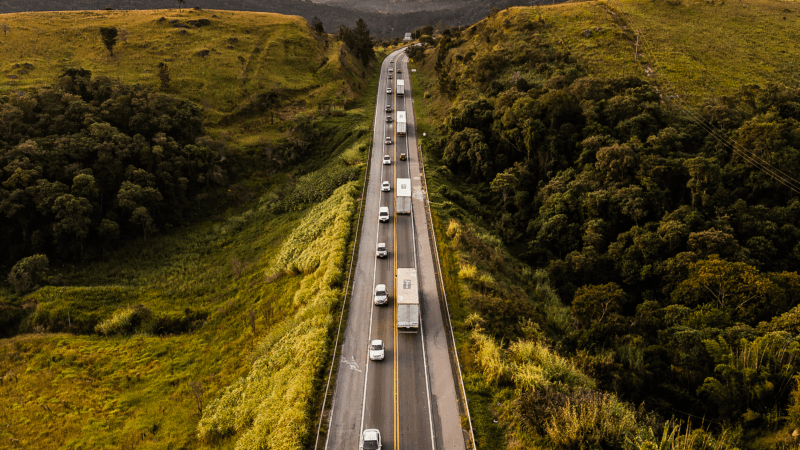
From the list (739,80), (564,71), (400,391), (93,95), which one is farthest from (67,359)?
(739,80)

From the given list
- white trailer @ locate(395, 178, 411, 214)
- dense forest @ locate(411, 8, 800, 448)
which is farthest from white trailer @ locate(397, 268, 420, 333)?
white trailer @ locate(395, 178, 411, 214)

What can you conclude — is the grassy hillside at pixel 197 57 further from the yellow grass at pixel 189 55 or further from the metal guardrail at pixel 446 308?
the metal guardrail at pixel 446 308

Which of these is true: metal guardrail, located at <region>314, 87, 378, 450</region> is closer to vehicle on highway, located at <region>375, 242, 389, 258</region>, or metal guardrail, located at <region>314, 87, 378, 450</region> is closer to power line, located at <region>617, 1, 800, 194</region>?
vehicle on highway, located at <region>375, 242, 389, 258</region>

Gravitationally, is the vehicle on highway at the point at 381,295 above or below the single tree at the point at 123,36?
below

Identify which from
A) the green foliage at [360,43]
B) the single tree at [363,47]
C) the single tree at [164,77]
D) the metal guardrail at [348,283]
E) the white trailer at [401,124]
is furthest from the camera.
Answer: the green foliage at [360,43]

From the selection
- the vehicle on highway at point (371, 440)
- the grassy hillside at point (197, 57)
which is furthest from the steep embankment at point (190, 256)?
the vehicle on highway at point (371, 440)

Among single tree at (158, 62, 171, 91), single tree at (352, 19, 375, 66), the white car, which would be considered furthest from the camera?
single tree at (352, 19, 375, 66)

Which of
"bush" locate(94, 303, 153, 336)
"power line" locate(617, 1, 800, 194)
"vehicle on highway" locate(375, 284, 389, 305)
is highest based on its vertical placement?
"power line" locate(617, 1, 800, 194)

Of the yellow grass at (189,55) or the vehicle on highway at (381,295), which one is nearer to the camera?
the vehicle on highway at (381,295)

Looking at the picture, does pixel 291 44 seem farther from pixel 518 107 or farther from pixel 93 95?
pixel 518 107
